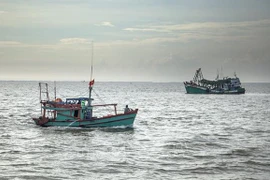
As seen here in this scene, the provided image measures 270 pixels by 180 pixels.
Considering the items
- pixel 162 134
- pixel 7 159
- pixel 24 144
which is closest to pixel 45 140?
pixel 24 144

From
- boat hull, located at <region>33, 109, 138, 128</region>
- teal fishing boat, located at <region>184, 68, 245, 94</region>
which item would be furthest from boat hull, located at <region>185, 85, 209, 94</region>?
boat hull, located at <region>33, 109, 138, 128</region>

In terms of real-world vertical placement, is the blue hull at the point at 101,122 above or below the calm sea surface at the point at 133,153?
above

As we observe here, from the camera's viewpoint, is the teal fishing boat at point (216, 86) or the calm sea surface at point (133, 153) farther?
the teal fishing boat at point (216, 86)

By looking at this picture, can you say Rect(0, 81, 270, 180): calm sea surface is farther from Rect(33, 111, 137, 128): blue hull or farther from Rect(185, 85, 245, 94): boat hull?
Rect(185, 85, 245, 94): boat hull

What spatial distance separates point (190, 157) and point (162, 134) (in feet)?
40.2

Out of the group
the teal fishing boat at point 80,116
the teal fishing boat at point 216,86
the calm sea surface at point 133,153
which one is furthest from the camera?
the teal fishing boat at point 216,86

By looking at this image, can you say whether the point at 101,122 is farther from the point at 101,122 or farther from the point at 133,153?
the point at 133,153

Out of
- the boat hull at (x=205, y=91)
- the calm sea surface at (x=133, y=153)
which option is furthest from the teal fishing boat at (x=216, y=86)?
the calm sea surface at (x=133, y=153)

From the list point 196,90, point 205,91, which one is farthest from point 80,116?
point 196,90

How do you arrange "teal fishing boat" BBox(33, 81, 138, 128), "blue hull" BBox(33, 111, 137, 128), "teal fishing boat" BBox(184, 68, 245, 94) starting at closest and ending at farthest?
"teal fishing boat" BBox(33, 81, 138, 128) < "blue hull" BBox(33, 111, 137, 128) < "teal fishing boat" BBox(184, 68, 245, 94)

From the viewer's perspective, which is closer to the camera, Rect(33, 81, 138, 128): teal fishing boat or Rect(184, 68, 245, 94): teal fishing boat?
Rect(33, 81, 138, 128): teal fishing boat

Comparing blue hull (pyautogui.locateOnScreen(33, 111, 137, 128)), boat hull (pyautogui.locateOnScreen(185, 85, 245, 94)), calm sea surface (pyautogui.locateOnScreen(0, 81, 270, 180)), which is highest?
boat hull (pyautogui.locateOnScreen(185, 85, 245, 94))

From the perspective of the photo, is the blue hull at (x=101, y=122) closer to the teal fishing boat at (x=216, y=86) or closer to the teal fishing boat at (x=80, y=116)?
the teal fishing boat at (x=80, y=116)

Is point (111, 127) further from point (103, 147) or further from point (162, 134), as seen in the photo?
point (103, 147)
